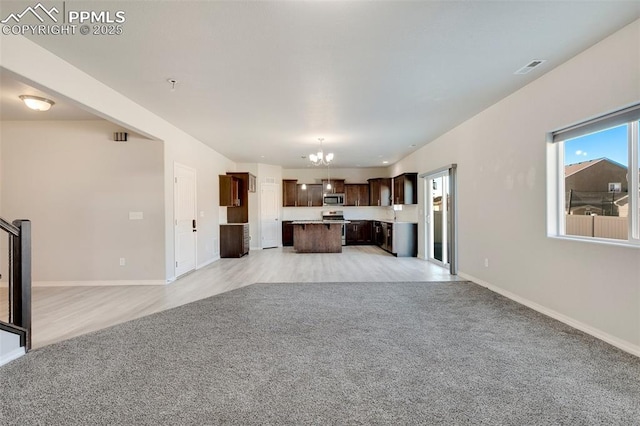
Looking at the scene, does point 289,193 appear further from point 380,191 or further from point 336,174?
point 380,191

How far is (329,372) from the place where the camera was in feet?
7.68

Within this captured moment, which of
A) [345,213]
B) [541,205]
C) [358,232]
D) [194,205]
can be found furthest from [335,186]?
[541,205]

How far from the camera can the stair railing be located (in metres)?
2.74

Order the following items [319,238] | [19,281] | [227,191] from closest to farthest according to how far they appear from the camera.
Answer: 1. [19,281]
2. [227,191]
3. [319,238]

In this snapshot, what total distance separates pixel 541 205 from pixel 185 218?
5870 millimetres

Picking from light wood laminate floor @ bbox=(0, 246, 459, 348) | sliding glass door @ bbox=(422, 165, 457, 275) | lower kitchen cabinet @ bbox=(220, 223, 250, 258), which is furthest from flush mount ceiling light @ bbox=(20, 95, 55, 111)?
sliding glass door @ bbox=(422, 165, 457, 275)

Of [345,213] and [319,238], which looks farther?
[345,213]

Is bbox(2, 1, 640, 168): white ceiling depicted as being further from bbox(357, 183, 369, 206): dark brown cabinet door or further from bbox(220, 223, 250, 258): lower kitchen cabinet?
bbox(357, 183, 369, 206): dark brown cabinet door

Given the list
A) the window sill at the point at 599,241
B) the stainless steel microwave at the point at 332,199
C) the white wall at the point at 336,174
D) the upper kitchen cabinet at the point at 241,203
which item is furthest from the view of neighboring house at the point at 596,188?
the white wall at the point at 336,174

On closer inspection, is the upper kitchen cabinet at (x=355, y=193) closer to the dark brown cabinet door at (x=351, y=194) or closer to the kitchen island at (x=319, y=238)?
the dark brown cabinet door at (x=351, y=194)

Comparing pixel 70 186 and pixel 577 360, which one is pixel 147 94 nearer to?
pixel 70 186

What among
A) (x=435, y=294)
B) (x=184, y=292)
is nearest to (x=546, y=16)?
(x=435, y=294)

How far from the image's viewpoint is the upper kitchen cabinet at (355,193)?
36.8 ft

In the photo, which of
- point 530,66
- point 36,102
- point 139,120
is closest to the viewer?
point 530,66
